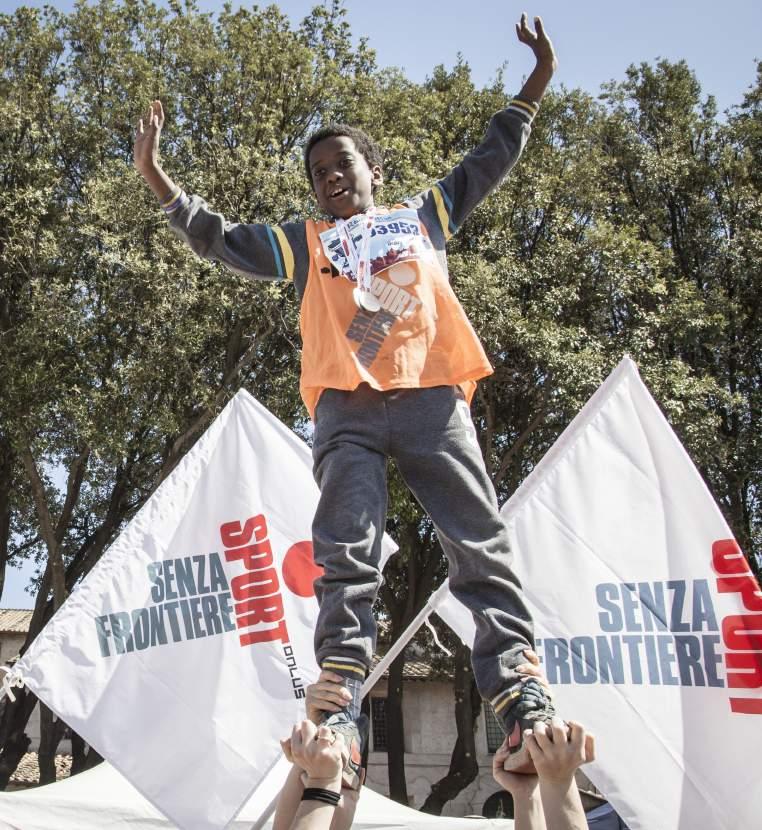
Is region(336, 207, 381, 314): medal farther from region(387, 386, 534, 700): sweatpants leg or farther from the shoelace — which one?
the shoelace

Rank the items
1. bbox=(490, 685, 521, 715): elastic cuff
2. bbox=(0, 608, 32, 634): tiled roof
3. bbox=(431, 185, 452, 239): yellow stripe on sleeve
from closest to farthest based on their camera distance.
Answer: bbox=(490, 685, 521, 715): elastic cuff, bbox=(431, 185, 452, 239): yellow stripe on sleeve, bbox=(0, 608, 32, 634): tiled roof

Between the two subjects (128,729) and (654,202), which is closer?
(128,729)

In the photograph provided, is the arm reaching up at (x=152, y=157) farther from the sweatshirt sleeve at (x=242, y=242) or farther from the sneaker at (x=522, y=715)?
the sneaker at (x=522, y=715)

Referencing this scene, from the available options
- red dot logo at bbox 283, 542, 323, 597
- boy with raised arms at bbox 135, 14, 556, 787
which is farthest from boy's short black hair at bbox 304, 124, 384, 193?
red dot logo at bbox 283, 542, 323, 597

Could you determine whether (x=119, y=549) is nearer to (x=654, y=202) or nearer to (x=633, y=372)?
(x=633, y=372)

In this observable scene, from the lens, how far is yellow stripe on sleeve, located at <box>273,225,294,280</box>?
10.8ft

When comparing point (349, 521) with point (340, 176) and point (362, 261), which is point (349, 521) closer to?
point (362, 261)

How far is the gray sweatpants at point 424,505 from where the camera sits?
2566mm

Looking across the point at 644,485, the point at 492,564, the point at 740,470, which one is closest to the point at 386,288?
the point at 492,564

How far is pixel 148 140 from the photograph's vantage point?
10.4 feet

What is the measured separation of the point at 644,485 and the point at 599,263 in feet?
37.7

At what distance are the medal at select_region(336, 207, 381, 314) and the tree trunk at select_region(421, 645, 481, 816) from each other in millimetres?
15179

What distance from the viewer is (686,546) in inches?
180

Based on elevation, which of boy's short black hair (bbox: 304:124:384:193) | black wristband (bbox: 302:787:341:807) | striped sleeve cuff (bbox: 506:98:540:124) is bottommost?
black wristband (bbox: 302:787:341:807)
